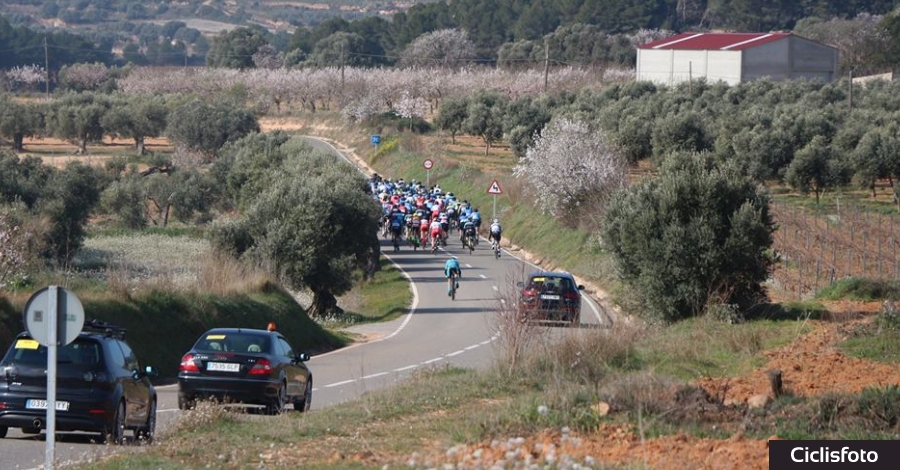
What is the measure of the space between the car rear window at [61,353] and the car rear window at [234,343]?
3418mm

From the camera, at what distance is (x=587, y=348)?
1923cm

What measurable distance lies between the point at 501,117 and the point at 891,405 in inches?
3048

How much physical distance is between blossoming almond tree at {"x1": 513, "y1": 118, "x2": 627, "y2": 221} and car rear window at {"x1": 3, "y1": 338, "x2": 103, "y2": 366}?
1472 inches

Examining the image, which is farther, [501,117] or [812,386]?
[501,117]

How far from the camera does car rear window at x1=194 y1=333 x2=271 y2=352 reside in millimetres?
18797

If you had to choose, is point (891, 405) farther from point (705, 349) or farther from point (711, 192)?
point (711, 192)

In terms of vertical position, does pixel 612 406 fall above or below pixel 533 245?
above

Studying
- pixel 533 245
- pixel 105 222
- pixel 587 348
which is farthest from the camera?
pixel 105 222

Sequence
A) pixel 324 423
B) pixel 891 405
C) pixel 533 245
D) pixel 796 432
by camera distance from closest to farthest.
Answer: pixel 796 432 → pixel 891 405 → pixel 324 423 → pixel 533 245

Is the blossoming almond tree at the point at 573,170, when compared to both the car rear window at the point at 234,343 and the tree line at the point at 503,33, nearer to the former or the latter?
the car rear window at the point at 234,343

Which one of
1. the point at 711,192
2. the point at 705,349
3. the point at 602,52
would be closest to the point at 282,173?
the point at 711,192

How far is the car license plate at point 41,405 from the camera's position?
14.9m

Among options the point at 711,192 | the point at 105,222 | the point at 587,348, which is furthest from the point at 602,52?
the point at 587,348

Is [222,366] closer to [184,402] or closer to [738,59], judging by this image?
[184,402]
